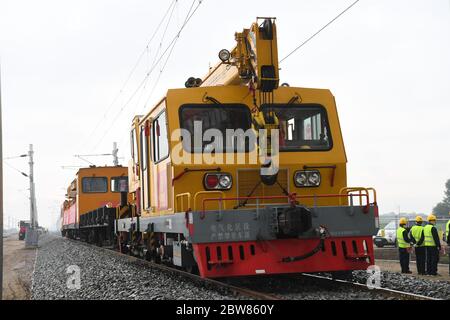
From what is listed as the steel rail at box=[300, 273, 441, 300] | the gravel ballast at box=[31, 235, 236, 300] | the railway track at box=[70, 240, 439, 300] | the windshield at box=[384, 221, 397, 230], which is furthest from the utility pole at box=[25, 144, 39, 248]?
the steel rail at box=[300, 273, 441, 300]

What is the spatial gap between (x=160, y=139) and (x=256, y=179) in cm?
187

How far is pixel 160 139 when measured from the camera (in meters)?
11.1

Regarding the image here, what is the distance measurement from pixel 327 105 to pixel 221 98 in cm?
176

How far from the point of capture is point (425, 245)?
555 inches

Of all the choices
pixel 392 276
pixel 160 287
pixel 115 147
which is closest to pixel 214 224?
Result: pixel 160 287

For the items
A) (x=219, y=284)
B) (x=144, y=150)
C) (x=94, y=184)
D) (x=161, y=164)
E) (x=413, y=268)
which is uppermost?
(x=94, y=184)

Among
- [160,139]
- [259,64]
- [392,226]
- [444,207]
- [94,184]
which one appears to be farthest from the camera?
[444,207]

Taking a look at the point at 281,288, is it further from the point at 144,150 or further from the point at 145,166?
the point at 144,150

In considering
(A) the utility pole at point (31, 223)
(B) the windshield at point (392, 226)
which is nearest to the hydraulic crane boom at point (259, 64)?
(B) the windshield at point (392, 226)

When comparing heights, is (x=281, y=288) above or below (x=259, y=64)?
below

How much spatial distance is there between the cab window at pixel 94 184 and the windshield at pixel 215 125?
1805 cm

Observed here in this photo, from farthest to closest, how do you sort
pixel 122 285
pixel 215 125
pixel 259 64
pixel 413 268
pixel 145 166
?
pixel 413 268 < pixel 145 166 < pixel 122 285 < pixel 215 125 < pixel 259 64

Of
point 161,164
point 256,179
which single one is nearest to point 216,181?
point 256,179
